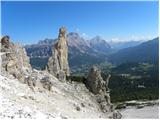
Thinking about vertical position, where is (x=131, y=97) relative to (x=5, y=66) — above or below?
below

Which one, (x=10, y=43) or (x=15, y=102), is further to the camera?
(x=10, y=43)

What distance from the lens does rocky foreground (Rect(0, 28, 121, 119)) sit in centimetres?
2886

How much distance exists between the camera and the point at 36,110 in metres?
29.0

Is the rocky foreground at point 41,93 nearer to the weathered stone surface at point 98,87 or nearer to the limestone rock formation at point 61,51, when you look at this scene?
the weathered stone surface at point 98,87

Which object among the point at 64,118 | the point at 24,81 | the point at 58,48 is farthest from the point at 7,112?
the point at 58,48

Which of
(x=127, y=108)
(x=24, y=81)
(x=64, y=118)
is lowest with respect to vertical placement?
(x=127, y=108)

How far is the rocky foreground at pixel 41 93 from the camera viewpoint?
28859 mm

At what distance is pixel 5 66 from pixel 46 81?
5.24 metres


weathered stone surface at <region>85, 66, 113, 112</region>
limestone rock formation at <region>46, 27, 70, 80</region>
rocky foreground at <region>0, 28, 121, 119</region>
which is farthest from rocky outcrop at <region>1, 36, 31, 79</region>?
limestone rock formation at <region>46, 27, 70, 80</region>

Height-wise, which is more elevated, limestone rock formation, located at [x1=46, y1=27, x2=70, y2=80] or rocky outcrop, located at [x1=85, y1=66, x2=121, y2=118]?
limestone rock formation, located at [x1=46, y1=27, x2=70, y2=80]

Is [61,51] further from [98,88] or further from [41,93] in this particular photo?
[41,93]

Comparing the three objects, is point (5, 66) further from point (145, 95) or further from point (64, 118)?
point (145, 95)

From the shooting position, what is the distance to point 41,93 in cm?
3988

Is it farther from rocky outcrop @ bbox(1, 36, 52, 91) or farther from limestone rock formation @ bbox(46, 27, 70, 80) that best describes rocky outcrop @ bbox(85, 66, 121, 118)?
rocky outcrop @ bbox(1, 36, 52, 91)
